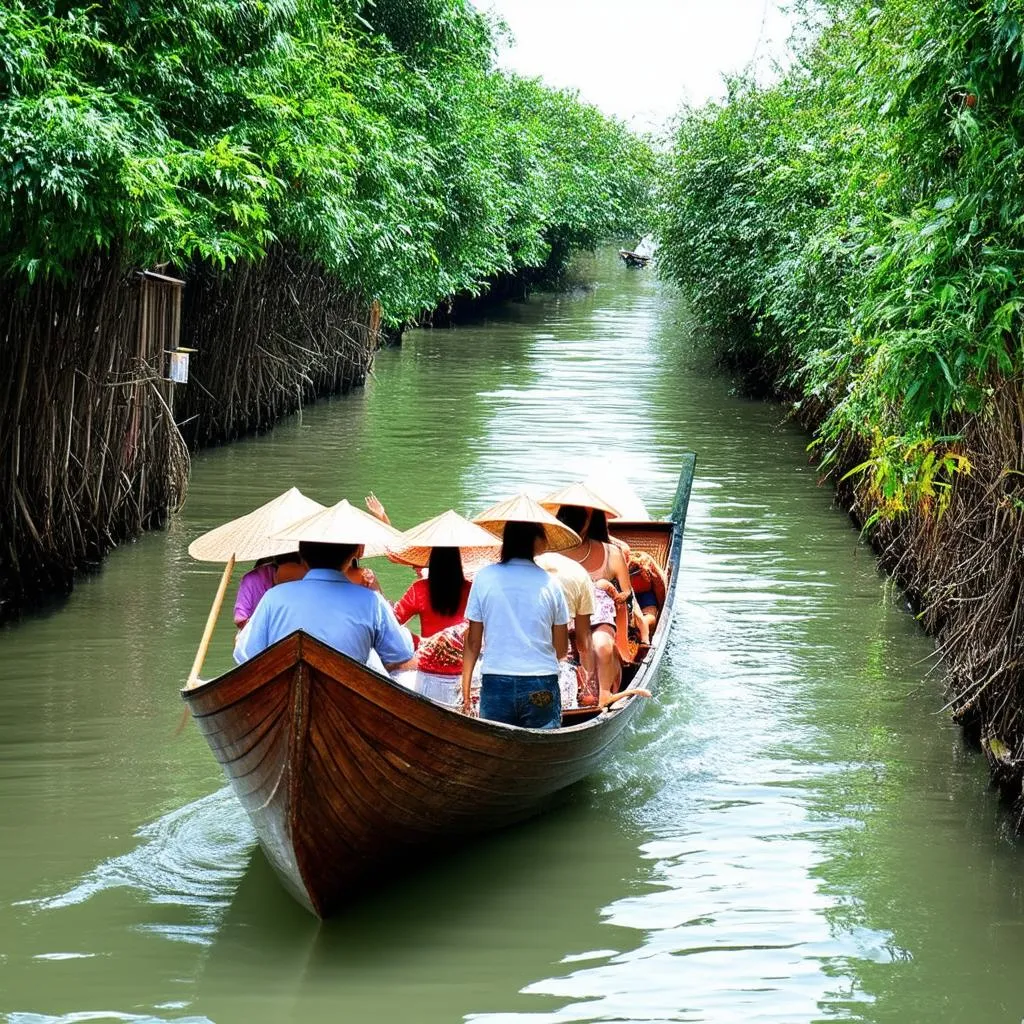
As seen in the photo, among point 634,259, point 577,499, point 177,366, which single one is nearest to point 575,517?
point 577,499

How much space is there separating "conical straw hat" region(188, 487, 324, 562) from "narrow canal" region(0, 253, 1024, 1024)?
1223mm

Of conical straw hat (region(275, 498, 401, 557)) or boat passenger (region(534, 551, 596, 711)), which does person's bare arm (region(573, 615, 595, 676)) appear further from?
conical straw hat (region(275, 498, 401, 557))

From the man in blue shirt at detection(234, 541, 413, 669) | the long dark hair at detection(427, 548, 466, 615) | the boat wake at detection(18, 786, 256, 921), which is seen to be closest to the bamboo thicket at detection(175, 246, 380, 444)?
the long dark hair at detection(427, 548, 466, 615)

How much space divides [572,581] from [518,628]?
576mm

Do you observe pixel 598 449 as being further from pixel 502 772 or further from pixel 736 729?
pixel 502 772

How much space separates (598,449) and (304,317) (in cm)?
478

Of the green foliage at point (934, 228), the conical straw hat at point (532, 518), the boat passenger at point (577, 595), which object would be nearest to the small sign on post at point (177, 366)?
the green foliage at point (934, 228)

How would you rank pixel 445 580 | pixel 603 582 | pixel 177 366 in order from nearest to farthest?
pixel 445 580, pixel 603 582, pixel 177 366

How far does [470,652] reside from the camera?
678 centimetres

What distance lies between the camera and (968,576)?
25.3 feet

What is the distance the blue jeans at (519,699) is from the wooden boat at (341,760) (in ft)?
0.85

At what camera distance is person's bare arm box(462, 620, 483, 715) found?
6730mm

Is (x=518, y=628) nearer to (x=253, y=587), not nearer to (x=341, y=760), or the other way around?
(x=341, y=760)

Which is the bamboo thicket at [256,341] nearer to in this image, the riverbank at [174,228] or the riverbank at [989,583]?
the riverbank at [174,228]
